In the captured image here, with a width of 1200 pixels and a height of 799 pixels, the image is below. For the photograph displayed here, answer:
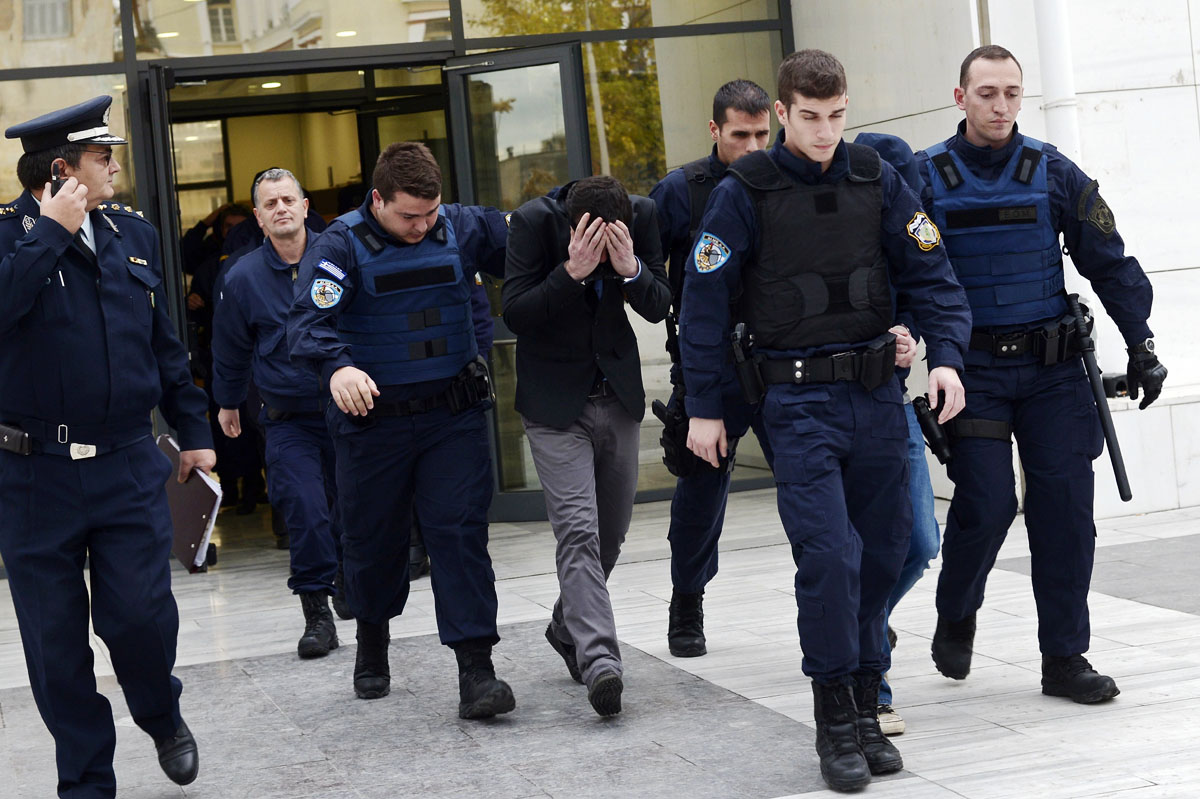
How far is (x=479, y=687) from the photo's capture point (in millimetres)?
5074

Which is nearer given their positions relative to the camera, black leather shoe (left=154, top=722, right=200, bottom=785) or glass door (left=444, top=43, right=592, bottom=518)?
black leather shoe (left=154, top=722, right=200, bottom=785)

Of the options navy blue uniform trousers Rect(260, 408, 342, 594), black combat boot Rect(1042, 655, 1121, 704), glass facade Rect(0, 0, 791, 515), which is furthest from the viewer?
glass facade Rect(0, 0, 791, 515)

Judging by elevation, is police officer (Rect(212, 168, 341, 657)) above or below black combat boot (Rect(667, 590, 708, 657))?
above

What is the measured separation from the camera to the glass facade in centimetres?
918

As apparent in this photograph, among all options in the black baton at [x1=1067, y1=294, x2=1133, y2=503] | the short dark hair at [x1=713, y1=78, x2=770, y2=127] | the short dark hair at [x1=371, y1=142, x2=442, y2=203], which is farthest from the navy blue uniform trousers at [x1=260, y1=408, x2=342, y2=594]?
the black baton at [x1=1067, y1=294, x2=1133, y2=503]

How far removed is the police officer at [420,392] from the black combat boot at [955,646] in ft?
4.65

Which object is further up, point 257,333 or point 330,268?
point 330,268

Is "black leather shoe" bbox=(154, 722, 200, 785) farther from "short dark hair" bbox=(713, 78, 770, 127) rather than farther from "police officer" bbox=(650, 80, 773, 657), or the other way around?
"short dark hair" bbox=(713, 78, 770, 127)

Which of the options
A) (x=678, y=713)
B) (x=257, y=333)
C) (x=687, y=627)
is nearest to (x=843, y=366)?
(x=678, y=713)

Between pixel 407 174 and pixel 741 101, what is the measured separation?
49.7 inches

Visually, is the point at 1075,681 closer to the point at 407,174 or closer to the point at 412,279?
the point at 412,279

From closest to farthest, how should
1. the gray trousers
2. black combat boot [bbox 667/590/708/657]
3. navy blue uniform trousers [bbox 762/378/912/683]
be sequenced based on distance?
navy blue uniform trousers [bbox 762/378/912/683], the gray trousers, black combat boot [bbox 667/590/708/657]

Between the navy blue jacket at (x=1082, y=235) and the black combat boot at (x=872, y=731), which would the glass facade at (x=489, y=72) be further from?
the black combat boot at (x=872, y=731)

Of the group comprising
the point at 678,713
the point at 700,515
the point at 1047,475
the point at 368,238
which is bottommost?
the point at 678,713
